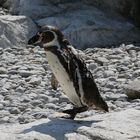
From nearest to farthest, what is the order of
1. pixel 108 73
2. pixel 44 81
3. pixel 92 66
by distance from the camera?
pixel 44 81 → pixel 108 73 → pixel 92 66

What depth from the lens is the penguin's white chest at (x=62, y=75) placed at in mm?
4863

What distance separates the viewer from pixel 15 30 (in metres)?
10.7

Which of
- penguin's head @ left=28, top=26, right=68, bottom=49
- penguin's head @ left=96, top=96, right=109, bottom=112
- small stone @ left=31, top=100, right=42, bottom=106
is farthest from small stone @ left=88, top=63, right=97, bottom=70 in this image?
penguin's head @ left=28, top=26, right=68, bottom=49

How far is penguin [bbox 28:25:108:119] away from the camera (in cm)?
486

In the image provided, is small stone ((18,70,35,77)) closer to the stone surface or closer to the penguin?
the stone surface

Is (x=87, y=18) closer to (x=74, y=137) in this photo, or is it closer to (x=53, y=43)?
(x=53, y=43)

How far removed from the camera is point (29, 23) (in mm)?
11047

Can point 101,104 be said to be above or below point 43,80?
above

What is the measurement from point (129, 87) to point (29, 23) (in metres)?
3.66

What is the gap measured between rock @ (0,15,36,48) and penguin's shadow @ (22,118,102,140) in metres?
5.45

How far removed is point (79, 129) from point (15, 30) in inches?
238

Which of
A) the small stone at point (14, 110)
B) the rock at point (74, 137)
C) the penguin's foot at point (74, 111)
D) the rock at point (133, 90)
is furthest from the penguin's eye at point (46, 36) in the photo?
the rock at point (133, 90)

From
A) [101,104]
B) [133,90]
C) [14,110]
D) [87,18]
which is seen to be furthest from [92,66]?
[101,104]

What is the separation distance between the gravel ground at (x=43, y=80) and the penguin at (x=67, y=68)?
55.0 inches
